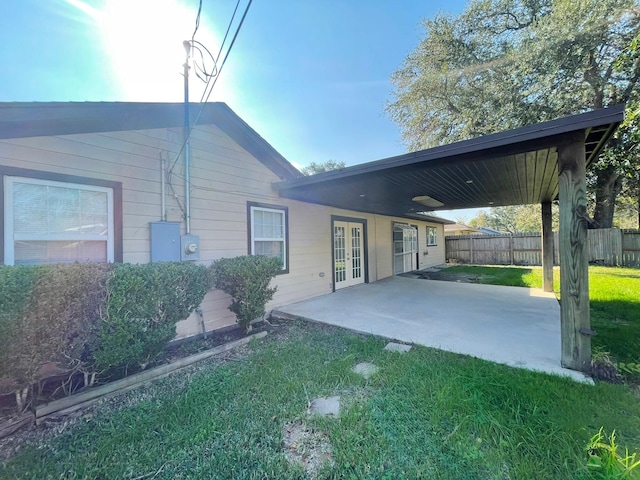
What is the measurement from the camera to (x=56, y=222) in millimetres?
3162

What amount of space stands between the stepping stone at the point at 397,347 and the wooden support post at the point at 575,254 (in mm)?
1685

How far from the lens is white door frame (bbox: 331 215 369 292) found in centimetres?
797

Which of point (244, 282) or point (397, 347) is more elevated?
point (244, 282)

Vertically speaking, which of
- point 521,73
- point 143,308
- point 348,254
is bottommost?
point 143,308

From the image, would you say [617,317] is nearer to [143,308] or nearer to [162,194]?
[143,308]

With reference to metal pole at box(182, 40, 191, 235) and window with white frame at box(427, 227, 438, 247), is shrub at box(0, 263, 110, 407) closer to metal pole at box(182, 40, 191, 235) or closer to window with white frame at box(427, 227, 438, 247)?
metal pole at box(182, 40, 191, 235)

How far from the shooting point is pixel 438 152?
148 inches

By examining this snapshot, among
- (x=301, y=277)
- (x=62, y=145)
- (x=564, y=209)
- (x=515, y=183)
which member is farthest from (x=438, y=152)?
(x=62, y=145)

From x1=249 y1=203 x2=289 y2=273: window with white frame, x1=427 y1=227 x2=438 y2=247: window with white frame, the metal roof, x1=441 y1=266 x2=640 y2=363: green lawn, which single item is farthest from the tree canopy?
the metal roof

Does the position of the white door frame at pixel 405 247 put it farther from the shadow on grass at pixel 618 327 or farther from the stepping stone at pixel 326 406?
the stepping stone at pixel 326 406

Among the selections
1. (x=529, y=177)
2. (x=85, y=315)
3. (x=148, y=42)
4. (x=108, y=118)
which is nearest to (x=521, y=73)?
(x=529, y=177)

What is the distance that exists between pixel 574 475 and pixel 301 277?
5.40m

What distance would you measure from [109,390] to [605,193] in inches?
736

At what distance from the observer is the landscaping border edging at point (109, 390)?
94.5 inches
